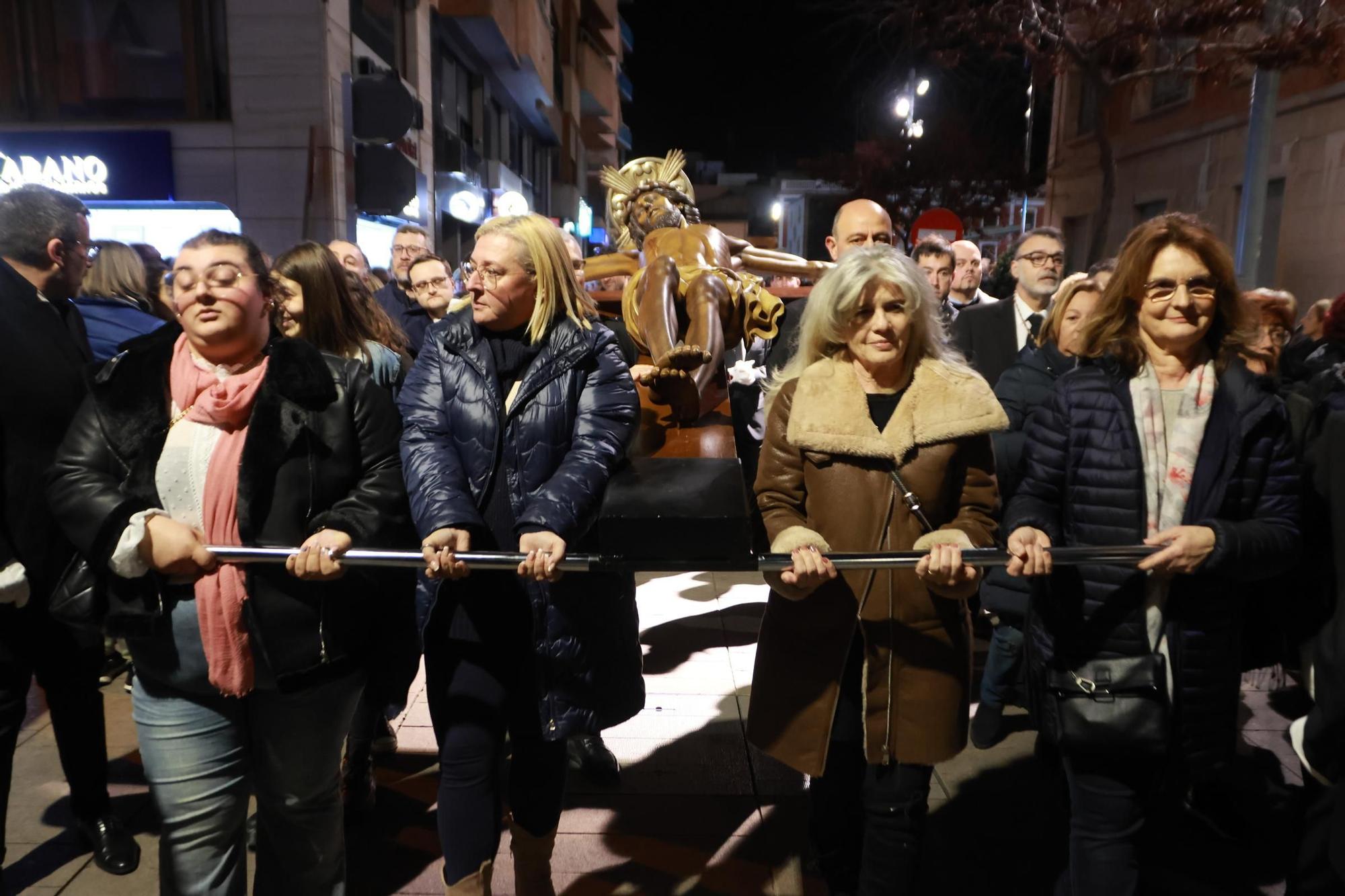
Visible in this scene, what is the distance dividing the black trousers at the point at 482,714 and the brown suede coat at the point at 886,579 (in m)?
0.68

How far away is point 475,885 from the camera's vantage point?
249 centimetres

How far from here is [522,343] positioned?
103 inches

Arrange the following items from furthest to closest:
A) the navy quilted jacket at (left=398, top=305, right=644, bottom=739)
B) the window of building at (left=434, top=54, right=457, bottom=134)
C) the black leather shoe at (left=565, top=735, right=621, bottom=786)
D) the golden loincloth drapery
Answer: the window of building at (left=434, top=54, right=457, bottom=134) → the golden loincloth drapery → the black leather shoe at (left=565, top=735, right=621, bottom=786) → the navy quilted jacket at (left=398, top=305, right=644, bottom=739)

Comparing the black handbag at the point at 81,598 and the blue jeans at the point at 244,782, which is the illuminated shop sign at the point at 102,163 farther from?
the blue jeans at the point at 244,782

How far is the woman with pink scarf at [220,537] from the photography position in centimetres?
220

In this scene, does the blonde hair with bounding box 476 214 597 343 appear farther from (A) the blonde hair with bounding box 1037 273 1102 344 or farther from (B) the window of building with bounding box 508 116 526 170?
(B) the window of building with bounding box 508 116 526 170

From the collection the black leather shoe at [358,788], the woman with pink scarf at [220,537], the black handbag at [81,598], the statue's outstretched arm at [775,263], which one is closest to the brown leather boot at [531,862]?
the woman with pink scarf at [220,537]

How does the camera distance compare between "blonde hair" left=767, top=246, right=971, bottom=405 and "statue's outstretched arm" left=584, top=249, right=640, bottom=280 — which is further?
"statue's outstretched arm" left=584, top=249, right=640, bottom=280

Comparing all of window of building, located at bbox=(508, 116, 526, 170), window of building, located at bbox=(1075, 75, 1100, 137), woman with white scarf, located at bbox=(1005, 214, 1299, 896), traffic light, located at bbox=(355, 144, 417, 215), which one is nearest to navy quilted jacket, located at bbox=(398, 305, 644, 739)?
woman with white scarf, located at bbox=(1005, 214, 1299, 896)

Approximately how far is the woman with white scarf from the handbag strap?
23 centimetres

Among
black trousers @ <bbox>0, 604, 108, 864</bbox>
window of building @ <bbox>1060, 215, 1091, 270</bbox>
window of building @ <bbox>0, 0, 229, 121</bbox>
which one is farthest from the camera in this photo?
window of building @ <bbox>1060, 215, 1091, 270</bbox>

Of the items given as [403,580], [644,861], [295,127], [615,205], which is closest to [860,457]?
[403,580]

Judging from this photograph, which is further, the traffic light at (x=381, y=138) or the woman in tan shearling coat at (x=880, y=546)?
the traffic light at (x=381, y=138)

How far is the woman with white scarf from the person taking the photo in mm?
2291
